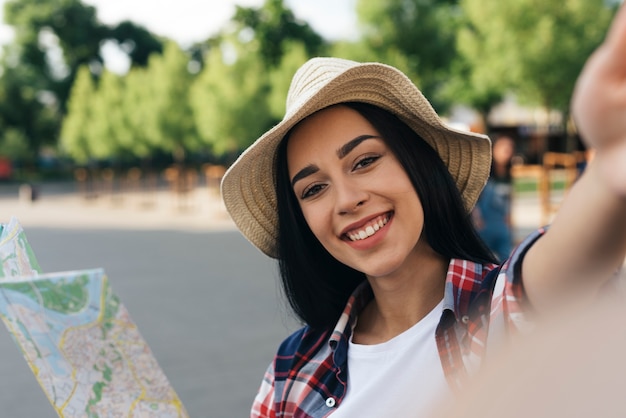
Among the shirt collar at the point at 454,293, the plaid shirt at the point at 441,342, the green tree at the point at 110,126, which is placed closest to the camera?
the plaid shirt at the point at 441,342

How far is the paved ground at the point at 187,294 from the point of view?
4906 mm

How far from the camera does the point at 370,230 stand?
1.44 m

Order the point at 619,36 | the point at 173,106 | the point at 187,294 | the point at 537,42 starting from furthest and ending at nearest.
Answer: the point at 173,106
the point at 537,42
the point at 187,294
the point at 619,36

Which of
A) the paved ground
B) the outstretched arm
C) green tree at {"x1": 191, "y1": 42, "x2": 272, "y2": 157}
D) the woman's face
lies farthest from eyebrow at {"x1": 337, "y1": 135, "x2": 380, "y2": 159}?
green tree at {"x1": 191, "y1": 42, "x2": 272, "y2": 157}

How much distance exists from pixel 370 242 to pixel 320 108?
0.98 feet

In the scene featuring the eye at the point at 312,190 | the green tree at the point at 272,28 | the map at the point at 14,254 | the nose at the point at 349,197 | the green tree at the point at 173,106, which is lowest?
the green tree at the point at 173,106

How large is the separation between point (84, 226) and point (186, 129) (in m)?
5.46

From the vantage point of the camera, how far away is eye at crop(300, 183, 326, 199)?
5.00 feet

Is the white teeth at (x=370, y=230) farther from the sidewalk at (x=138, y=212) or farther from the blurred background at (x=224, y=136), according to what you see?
the sidewalk at (x=138, y=212)

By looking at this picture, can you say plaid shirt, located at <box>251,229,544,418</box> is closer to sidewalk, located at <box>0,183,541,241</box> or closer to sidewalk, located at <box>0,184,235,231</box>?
sidewalk, located at <box>0,183,541,241</box>

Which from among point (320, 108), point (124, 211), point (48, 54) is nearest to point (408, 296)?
point (320, 108)

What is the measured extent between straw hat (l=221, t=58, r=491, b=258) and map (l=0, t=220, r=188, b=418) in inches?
18.5

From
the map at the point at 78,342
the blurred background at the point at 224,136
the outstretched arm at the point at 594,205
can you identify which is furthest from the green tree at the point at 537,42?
the outstretched arm at the point at 594,205

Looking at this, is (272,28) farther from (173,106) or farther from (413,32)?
(413,32)
